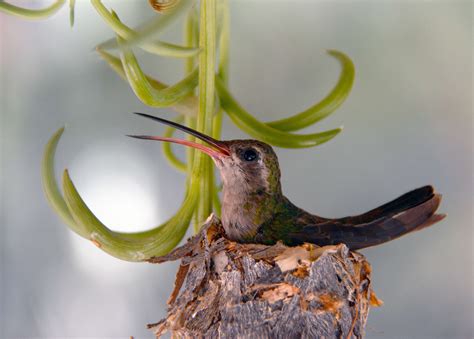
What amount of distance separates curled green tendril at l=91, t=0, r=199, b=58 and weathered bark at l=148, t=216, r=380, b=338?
35 centimetres

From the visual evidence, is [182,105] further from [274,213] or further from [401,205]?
[401,205]

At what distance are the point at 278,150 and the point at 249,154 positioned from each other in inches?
21.1

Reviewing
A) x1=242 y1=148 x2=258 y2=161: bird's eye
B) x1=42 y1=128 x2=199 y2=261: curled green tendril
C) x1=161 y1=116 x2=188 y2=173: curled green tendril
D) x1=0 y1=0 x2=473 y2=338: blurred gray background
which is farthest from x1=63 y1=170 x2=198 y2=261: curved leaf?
x1=0 y1=0 x2=473 y2=338: blurred gray background

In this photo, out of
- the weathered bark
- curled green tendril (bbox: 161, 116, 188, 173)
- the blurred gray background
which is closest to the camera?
the weathered bark

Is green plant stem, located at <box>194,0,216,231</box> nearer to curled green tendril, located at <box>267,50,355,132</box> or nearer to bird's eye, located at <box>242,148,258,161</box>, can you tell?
bird's eye, located at <box>242,148,258,161</box>

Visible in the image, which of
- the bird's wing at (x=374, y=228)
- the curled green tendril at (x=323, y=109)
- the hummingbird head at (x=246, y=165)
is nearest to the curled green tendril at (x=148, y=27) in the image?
the hummingbird head at (x=246, y=165)

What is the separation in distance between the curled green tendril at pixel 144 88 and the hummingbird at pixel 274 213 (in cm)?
10

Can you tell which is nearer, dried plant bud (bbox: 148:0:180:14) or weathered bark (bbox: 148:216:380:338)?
weathered bark (bbox: 148:216:380:338)

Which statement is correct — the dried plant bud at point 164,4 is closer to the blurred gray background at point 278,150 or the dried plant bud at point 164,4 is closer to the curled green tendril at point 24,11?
the curled green tendril at point 24,11

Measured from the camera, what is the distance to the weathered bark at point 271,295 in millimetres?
735

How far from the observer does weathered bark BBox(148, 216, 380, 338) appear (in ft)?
2.41

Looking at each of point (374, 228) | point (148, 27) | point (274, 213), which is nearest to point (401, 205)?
point (374, 228)

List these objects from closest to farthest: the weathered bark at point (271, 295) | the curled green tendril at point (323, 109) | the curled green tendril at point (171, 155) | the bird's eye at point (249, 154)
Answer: the weathered bark at point (271, 295), the bird's eye at point (249, 154), the curled green tendril at point (323, 109), the curled green tendril at point (171, 155)

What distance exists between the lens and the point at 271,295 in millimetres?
749
